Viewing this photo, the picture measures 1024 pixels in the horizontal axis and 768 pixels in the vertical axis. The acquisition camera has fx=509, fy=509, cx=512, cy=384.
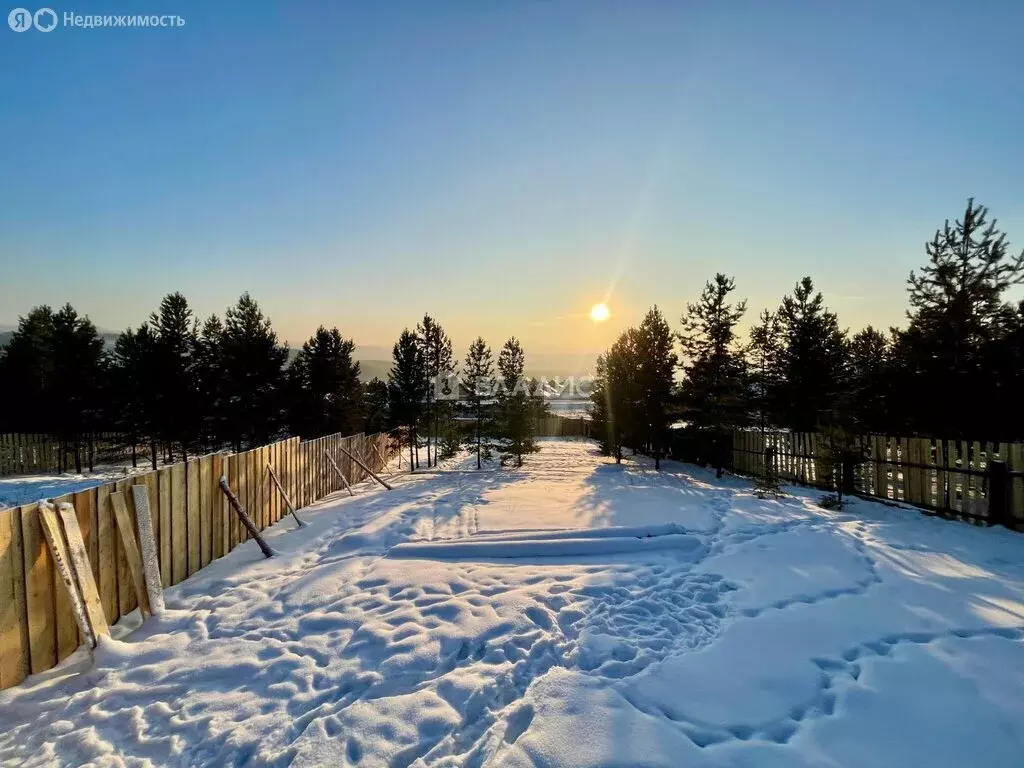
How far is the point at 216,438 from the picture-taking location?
21312 millimetres

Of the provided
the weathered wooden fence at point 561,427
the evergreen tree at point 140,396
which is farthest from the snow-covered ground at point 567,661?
the weathered wooden fence at point 561,427

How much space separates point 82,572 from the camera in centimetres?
450

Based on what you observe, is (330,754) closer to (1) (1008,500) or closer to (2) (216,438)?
(1) (1008,500)

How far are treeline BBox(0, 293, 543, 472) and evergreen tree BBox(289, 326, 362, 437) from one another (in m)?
0.04

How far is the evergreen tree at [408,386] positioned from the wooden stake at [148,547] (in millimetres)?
15212

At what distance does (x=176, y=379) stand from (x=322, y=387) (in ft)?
23.8

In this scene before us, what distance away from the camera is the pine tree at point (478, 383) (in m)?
20.2

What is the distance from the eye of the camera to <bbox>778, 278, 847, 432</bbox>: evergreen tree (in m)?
18.7

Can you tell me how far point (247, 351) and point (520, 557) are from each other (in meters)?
17.8

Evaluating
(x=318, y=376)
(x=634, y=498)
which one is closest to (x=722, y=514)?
(x=634, y=498)

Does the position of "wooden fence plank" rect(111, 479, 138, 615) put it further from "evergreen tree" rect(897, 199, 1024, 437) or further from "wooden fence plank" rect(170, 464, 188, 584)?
"evergreen tree" rect(897, 199, 1024, 437)

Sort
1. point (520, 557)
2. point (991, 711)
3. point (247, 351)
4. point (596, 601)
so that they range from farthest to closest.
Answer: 1. point (247, 351)
2. point (520, 557)
3. point (596, 601)
4. point (991, 711)

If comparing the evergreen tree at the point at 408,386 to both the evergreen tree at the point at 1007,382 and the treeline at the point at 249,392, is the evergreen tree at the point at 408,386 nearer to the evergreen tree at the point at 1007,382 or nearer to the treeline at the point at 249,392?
the treeline at the point at 249,392

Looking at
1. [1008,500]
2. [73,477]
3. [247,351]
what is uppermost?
[247,351]
